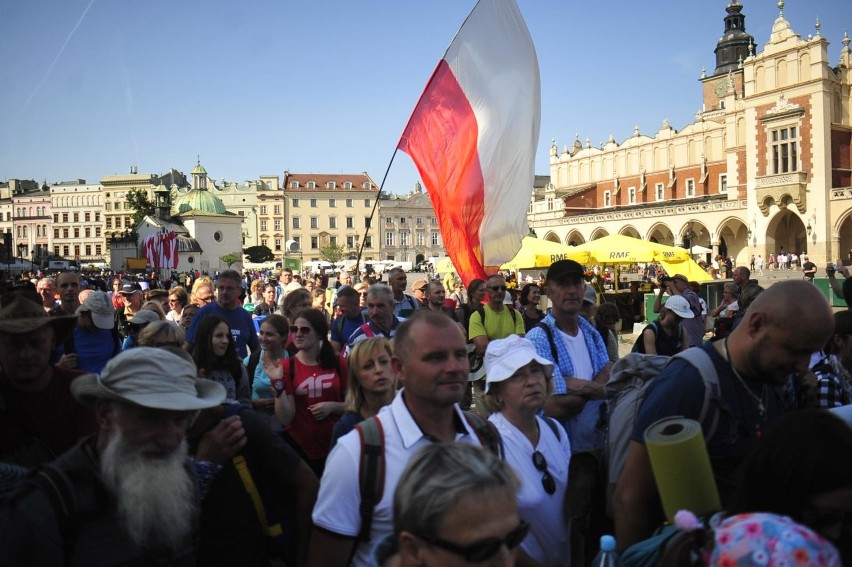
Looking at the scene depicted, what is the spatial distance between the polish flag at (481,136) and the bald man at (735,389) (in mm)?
4596

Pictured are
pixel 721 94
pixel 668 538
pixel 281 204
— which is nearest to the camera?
pixel 668 538

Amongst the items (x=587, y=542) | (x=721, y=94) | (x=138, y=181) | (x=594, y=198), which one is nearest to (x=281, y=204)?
(x=138, y=181)

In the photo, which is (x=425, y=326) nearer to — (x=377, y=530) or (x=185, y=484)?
(x=377, y=530)

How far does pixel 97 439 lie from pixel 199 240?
77.2m

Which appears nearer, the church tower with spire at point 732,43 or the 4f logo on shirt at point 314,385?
the 4f logo on shirt at point 314,385

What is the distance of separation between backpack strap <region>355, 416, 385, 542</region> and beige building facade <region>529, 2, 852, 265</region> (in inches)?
1902

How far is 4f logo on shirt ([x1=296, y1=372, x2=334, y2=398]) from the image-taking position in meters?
4.48

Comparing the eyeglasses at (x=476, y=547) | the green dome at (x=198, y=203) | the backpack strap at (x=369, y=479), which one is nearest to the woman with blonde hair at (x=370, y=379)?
the backpack strap at (x=369, y=479)

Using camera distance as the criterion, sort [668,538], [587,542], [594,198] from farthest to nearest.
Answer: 1. [594,198]
2. [587,542]
3. [668,538]

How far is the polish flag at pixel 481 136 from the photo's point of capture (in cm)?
707

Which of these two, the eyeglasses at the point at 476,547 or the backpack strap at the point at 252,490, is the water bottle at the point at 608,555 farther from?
the backpack strap at the point at 252,490

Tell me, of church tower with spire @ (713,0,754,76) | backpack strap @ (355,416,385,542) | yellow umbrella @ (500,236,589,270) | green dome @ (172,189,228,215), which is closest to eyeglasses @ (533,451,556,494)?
backpack strap @ (355,416,385,542)

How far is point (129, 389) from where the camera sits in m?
2.20

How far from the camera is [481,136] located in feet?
23.8
